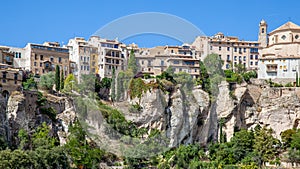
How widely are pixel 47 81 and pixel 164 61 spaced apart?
7.09m

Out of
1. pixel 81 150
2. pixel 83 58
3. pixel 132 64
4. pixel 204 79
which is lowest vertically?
pixel 81 150

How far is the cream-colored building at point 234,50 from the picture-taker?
40406 millimetres

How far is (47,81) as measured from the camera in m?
32.4

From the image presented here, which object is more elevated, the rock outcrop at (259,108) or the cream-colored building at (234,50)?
the cream-colored building at (234,50)

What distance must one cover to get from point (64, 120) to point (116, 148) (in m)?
3.36

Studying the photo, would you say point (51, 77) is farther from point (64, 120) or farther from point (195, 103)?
point (195, 103)

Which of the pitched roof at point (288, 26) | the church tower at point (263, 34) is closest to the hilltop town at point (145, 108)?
the pitched roof at point (288, 26)

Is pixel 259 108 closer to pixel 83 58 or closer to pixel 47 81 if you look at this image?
pixel 83 58

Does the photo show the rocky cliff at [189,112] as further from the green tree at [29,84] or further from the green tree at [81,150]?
the green tree at [29,84]

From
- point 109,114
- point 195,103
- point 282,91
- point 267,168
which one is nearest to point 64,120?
point 109,114

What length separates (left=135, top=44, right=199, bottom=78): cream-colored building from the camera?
33.6 m

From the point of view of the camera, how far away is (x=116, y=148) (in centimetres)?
2755

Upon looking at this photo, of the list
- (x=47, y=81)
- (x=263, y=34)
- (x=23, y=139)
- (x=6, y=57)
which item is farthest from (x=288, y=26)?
(x=23, y=139)

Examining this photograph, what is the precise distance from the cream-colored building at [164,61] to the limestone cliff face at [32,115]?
5.71 metres
